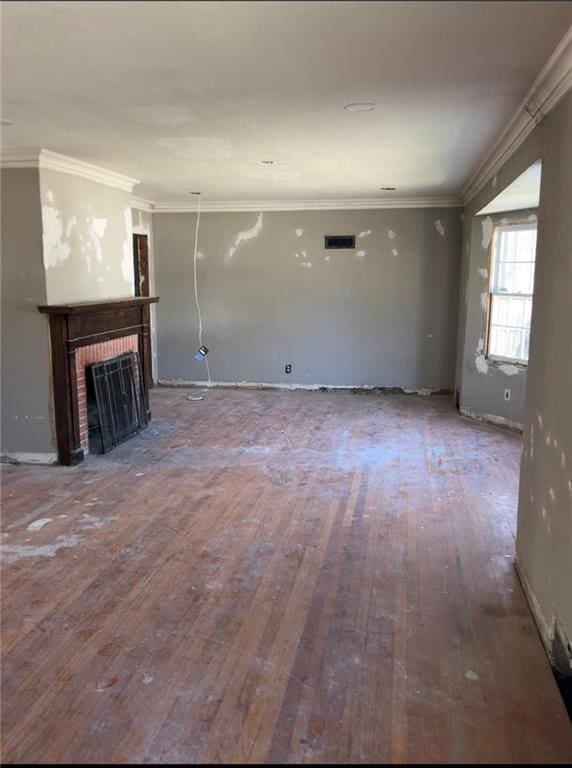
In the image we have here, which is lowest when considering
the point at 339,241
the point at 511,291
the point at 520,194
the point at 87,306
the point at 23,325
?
the point at 23,325

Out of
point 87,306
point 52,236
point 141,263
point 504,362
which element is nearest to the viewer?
point 52,236

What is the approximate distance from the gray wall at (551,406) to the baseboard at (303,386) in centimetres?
457

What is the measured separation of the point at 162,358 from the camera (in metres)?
8.25

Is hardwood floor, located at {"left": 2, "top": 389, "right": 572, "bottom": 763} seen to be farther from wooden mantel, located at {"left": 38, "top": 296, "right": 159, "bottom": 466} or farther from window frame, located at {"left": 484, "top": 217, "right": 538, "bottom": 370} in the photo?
window frame, located at {"left": 484, "top": 217, "right": 538, "bottom": 370}

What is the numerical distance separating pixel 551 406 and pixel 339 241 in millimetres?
5324

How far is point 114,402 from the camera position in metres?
5.46

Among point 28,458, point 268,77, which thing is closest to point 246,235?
point 28,458

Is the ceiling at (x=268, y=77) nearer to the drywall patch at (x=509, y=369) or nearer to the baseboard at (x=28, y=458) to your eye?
the drywall patch at (x=509, y=369)

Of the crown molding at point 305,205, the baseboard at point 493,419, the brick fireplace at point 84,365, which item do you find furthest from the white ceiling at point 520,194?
the brick fireplace at point 84,365

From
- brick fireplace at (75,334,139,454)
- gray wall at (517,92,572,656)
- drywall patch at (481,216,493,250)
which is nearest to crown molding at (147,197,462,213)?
drywall patch at (481,216,493,250)

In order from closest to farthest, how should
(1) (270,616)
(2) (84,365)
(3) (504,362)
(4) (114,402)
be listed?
(1) (270,616) → (2) (84,365) → (4) (114,402) → (3) (504,362)

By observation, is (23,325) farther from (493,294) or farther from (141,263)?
(493,294)

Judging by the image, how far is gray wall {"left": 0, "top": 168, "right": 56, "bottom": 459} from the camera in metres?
4.55

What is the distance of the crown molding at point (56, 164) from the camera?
4.41 metres
